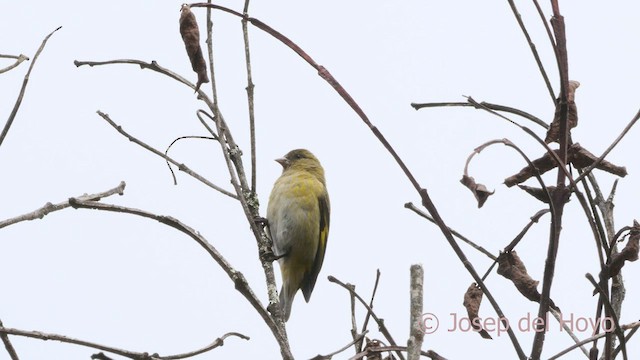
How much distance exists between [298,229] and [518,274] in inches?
177

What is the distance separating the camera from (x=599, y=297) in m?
1.65

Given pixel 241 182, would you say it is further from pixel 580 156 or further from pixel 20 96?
pixel 580 156

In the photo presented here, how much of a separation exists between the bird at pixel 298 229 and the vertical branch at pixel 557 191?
15.0ft

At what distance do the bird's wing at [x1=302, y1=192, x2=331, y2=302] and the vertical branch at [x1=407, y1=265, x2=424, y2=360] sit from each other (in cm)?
500

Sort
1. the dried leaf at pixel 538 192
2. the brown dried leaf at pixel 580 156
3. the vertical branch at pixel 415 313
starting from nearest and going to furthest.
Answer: the vertical branch at pixel 415 313, the dried leaf at pixel 538 192, the brown dried leaf at pixel 580 156

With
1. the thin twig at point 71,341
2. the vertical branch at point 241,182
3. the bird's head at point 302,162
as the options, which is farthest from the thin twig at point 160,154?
the bird's head at point 302,162

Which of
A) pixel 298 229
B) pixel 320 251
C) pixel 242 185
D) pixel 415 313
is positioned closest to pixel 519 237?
pixel 415 313

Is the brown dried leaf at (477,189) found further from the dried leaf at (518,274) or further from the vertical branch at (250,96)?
the vertical branch at (250,96)

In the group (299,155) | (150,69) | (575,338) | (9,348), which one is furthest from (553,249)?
(299,155)

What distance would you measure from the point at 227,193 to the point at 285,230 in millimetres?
3530

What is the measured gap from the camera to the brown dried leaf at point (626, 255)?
5.31ft

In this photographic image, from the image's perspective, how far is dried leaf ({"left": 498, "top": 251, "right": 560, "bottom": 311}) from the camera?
68.1 inches

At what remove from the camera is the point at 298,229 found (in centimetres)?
620

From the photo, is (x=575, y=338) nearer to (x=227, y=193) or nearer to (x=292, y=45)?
(x=292, y=45)
